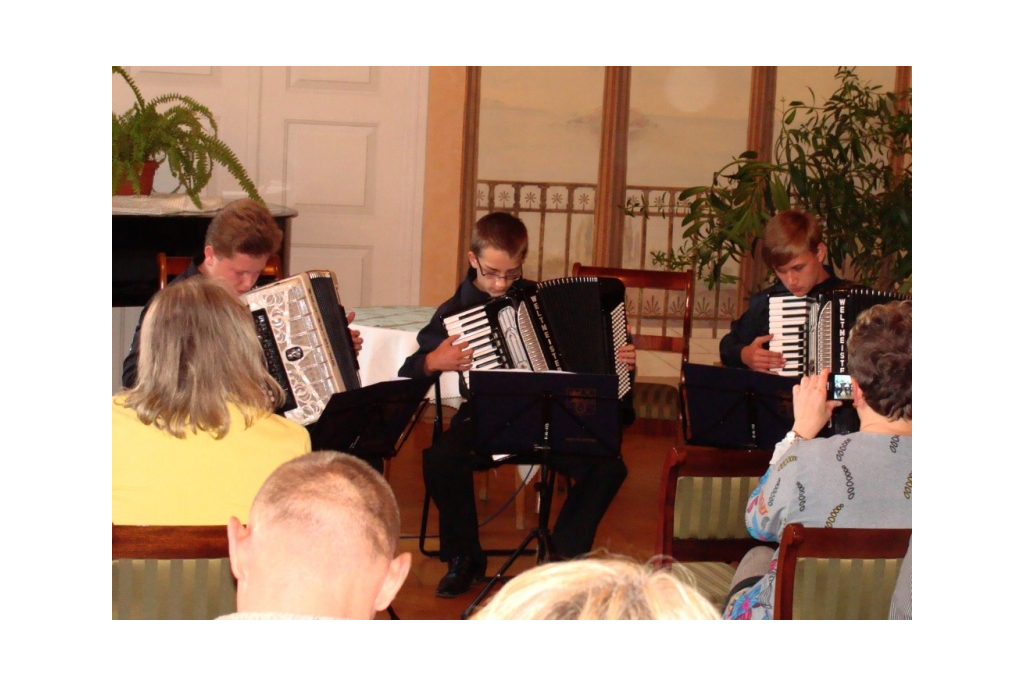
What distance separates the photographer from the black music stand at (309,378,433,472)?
2.84m

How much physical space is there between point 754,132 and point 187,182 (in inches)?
162

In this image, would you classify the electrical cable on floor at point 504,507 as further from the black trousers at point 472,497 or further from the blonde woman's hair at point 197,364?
the blonde woman's hair at point 197,364

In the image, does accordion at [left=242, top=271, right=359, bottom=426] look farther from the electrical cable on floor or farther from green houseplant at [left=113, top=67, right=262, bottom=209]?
green houseplant at [left=113, top=67, right=262, bottom=209]

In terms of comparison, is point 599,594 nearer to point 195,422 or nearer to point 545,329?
point 195,422

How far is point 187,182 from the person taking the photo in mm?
5188

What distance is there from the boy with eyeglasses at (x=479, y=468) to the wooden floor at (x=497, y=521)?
3.7 inches

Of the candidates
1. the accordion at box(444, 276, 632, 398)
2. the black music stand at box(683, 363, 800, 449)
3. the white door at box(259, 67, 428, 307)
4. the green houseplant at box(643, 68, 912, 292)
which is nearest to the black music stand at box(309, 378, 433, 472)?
the accordion at box(444, 276, 632, 398)

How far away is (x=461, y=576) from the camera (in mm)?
3549

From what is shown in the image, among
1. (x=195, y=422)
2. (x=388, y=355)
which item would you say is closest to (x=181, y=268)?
(x=388, y=355)

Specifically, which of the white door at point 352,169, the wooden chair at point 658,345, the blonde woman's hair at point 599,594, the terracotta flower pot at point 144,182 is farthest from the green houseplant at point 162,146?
the blonde woman's hair at point 599,594

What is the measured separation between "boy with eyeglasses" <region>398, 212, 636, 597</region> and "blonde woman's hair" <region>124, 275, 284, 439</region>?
4.08ft

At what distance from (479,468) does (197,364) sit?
5.34 feet

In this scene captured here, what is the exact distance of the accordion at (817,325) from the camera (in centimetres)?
345
